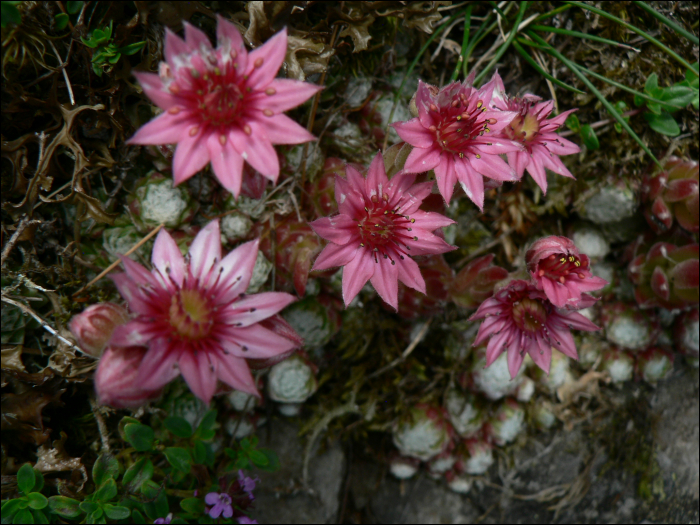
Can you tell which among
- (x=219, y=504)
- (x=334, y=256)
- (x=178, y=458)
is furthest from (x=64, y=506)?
(x=334, y=256)

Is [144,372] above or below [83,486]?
above

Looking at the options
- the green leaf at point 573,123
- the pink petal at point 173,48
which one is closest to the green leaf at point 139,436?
the pink petal at point 173,48

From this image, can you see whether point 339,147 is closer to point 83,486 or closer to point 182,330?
point 182,330

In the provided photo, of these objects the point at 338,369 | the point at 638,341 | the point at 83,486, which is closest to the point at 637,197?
the point at 638,341

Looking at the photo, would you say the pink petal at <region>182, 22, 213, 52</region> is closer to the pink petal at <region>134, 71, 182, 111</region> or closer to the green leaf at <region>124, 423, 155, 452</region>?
the pink petal at <region>134, 71, 182, 111</region>

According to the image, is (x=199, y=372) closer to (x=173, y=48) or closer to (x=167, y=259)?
(x=167, y=259)

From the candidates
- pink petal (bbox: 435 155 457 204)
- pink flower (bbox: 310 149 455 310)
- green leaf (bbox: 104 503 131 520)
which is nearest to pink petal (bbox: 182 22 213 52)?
pink flower (bbox: 310 149 455 310)
